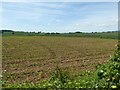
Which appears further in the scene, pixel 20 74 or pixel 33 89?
pixel 20 74

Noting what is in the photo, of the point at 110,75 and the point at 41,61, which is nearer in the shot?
the point at 110,75

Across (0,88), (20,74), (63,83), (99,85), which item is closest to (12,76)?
(20,74)

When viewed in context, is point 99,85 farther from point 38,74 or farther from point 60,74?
point 38,74

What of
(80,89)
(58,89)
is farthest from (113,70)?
(58,89)

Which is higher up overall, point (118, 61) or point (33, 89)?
point (118, 61)

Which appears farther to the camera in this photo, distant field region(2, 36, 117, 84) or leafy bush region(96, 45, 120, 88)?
distant field region(2, 36, 117, 84)

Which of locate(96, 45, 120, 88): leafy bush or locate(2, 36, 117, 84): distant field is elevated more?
locate(96, 45, 120, 88): leafy bush

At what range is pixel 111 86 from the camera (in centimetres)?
654

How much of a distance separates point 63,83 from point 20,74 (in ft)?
22.3

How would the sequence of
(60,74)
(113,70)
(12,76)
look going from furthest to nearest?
(12,76) → (60,74) → (113,70)

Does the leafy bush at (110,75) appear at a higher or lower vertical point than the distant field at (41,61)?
higher

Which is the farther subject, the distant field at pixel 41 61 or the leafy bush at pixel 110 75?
the distant field at pixel 41 61

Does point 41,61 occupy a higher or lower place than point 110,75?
lower

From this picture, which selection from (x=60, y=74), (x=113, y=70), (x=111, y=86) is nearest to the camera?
(x=111, y=86)
